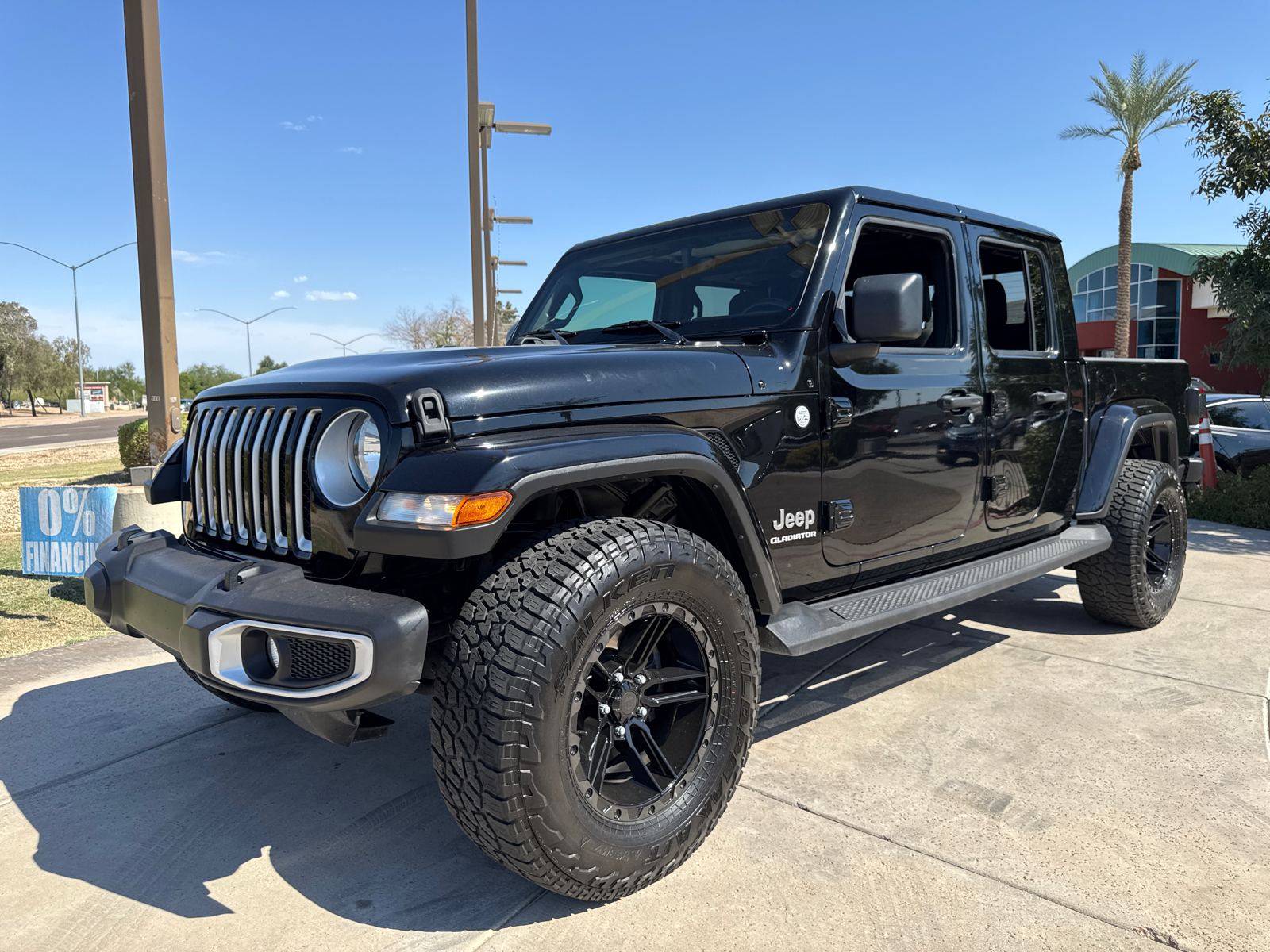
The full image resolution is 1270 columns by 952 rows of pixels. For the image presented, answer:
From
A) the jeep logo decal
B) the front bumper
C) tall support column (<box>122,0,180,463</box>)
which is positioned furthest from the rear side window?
the front bumper

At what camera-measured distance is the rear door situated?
12.3ft

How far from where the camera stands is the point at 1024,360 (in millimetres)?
3908

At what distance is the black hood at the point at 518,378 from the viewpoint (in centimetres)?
217

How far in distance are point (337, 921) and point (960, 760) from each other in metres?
2.11

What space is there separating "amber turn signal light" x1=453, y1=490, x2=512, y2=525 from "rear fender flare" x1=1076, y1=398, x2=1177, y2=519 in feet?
11.1

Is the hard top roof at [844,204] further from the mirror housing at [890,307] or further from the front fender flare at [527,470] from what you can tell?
the front fender flare at [527,470]

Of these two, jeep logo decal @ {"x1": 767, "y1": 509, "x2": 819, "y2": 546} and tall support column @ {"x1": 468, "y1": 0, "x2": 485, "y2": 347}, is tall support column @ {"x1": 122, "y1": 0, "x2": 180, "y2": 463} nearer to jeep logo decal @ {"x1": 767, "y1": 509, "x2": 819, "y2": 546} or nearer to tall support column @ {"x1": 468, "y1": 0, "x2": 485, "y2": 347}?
jeep logo decal @ {"x1": 767, "y1": 509, "x2": 819, "y2": 546}

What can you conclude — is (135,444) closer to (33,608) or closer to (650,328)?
(33,608)

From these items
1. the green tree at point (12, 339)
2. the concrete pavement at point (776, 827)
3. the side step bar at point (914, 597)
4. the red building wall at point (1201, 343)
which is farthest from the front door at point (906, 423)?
the green tree at point (12, 339)

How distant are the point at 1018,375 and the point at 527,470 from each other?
2.64 m

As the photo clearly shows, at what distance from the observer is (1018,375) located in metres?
3.85

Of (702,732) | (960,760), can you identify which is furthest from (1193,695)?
(702,732)

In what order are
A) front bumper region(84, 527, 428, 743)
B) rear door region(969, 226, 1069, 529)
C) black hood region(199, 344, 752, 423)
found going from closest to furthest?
1. front bumper region(84, 527, 428, 743)
2. black hood region(199, 344, 752, 423)
3. rear door region(969, 226, 1069, 529)

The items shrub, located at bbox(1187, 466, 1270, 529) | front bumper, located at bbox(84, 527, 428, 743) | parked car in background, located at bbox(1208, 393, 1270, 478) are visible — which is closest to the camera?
front bumper, located at bbox(84, 527, 428, 743)
